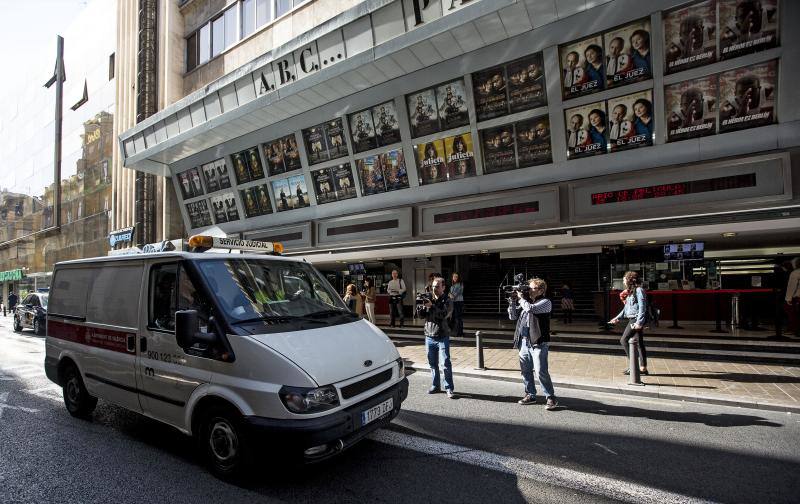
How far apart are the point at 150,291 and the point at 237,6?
18982 millimetres

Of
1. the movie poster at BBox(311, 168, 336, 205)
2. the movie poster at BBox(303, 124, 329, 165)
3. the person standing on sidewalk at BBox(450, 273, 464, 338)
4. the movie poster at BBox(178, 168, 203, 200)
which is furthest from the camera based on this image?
the movie poster at BBox(178, 168, 203, 200)

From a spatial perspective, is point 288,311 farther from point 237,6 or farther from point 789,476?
point 237,6

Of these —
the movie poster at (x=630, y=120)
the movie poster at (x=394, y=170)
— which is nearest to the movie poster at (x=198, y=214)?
the movie poster at (x=394, y=170)

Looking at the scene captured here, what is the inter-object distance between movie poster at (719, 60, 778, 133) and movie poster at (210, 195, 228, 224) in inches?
752

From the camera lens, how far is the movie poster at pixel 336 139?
14769 millimetres

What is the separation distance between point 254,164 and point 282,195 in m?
1.96

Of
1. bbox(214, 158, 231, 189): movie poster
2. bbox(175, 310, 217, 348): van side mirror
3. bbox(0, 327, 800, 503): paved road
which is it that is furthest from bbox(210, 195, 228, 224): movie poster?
bbox(175, 310, 217, 348): van side mirror

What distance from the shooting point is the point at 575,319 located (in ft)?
52.0

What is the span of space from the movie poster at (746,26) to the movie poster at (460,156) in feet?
20.6

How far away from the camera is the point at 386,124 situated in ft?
45.0

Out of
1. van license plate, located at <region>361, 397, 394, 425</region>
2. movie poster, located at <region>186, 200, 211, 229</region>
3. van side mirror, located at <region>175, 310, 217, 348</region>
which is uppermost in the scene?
movie poster, located at <region>186, 200, 211, 229</region>

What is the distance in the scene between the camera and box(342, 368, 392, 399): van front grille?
136 inches

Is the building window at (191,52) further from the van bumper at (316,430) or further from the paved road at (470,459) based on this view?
the van bumper at (316,430)

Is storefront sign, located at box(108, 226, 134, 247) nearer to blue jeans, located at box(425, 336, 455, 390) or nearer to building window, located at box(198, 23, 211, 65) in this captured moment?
building window, located at box(198, 23, 211, 65)
